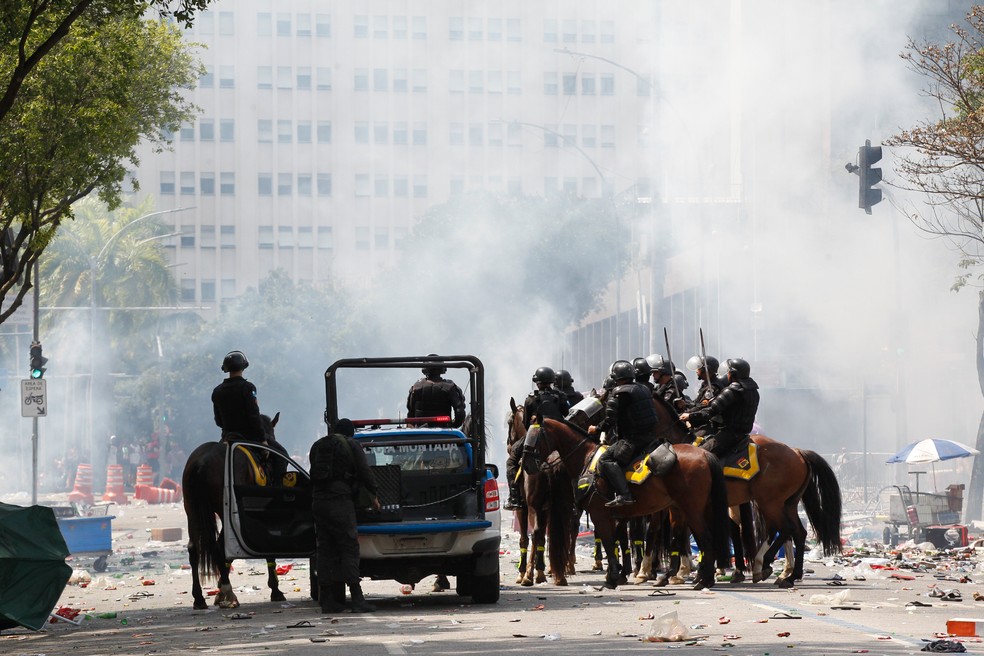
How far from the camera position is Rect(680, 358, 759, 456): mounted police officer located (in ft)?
49.2

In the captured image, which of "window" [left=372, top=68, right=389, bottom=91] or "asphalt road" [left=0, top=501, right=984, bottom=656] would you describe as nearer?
"asphalt road" [left=0, top=501, right=984, bottom=656]

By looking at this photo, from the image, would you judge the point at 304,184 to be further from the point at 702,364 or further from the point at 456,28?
the point at 702,364

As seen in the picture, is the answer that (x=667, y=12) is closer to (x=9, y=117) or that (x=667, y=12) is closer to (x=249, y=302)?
(x=249, y=302)

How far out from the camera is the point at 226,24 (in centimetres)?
11712

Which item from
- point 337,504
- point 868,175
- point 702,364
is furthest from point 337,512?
point 868,175

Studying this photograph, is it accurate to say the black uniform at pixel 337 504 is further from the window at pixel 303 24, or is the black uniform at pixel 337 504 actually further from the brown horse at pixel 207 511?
the window at pixel 303 24

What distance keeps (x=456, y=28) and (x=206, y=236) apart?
77.7ft

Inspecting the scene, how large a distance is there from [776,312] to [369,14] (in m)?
65.3

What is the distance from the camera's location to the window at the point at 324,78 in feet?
381

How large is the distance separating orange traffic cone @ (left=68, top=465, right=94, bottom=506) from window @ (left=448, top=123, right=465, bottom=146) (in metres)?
A: 67.7

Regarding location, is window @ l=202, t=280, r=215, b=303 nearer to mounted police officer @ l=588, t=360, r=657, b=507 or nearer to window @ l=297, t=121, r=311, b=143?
window @ l=297, t=121, r=311, b=143

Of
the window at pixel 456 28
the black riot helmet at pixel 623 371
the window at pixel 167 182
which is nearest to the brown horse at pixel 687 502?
the black riot helmet at pixel 623 371

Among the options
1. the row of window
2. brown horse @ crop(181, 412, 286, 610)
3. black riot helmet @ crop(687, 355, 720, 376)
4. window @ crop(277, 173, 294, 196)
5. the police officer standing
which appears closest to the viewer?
the police officer standing

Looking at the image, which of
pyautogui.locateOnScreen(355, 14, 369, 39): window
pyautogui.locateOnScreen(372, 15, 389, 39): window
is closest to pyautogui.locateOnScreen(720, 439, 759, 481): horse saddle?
pyautogui.locateOnScreen(372, 15, 389, 39): window
